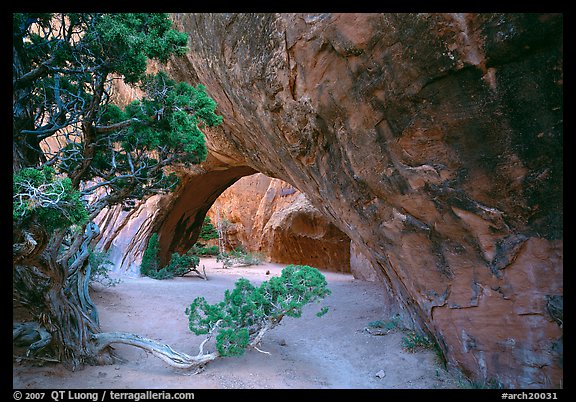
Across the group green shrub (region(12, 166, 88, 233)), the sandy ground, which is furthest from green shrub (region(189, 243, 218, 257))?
green shrub (region(12, 166, 88, 233))

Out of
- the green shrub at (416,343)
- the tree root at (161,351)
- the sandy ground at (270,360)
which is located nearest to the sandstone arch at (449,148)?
the green shrub at (416,343)

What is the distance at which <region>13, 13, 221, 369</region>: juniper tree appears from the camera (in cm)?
346

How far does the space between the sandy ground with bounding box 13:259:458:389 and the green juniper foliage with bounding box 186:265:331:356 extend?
20.4 inches

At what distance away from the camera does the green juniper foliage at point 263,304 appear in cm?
491

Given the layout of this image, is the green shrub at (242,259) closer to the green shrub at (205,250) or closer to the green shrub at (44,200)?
the green shrub at (205,250)

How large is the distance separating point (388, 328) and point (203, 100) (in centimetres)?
475

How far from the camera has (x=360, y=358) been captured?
562 cm

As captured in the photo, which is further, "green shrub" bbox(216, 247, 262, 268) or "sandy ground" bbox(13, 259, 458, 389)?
"green shrub" bbox(216, 247, 262, 268)

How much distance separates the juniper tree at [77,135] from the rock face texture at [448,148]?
50.0 inches

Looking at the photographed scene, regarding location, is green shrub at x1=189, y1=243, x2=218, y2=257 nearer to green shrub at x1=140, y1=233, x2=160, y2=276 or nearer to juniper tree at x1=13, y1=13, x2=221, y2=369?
green shrub at x1=140, y1=233, x2=160, y2=276

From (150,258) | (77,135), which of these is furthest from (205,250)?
(77,135)

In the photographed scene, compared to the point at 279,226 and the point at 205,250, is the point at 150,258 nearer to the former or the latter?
the point at 279,226
